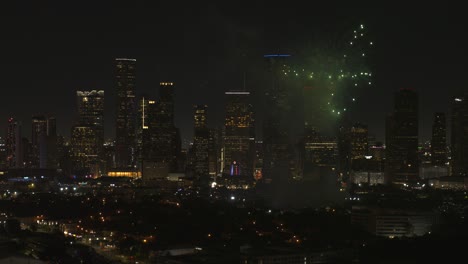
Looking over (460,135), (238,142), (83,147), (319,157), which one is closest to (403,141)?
(460,135)

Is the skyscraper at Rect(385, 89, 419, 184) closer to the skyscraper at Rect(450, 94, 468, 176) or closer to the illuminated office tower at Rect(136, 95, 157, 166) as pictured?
the skyscraper at Rect(450, 94, 468, 176)

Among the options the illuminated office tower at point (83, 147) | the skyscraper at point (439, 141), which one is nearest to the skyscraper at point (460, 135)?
the skyscraper at point (439, 141)

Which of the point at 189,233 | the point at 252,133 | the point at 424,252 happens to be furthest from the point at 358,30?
the point at 252,133

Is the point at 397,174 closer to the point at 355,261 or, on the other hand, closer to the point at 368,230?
the point at 368,230

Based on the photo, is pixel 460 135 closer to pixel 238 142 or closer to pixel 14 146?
pixel 238 142

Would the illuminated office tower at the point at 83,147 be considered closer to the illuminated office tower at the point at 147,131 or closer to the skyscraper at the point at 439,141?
the illuminated office tower at the point at 147,131

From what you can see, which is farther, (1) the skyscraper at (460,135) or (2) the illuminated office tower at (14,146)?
(2) the illuminated office tower at (14,146)
